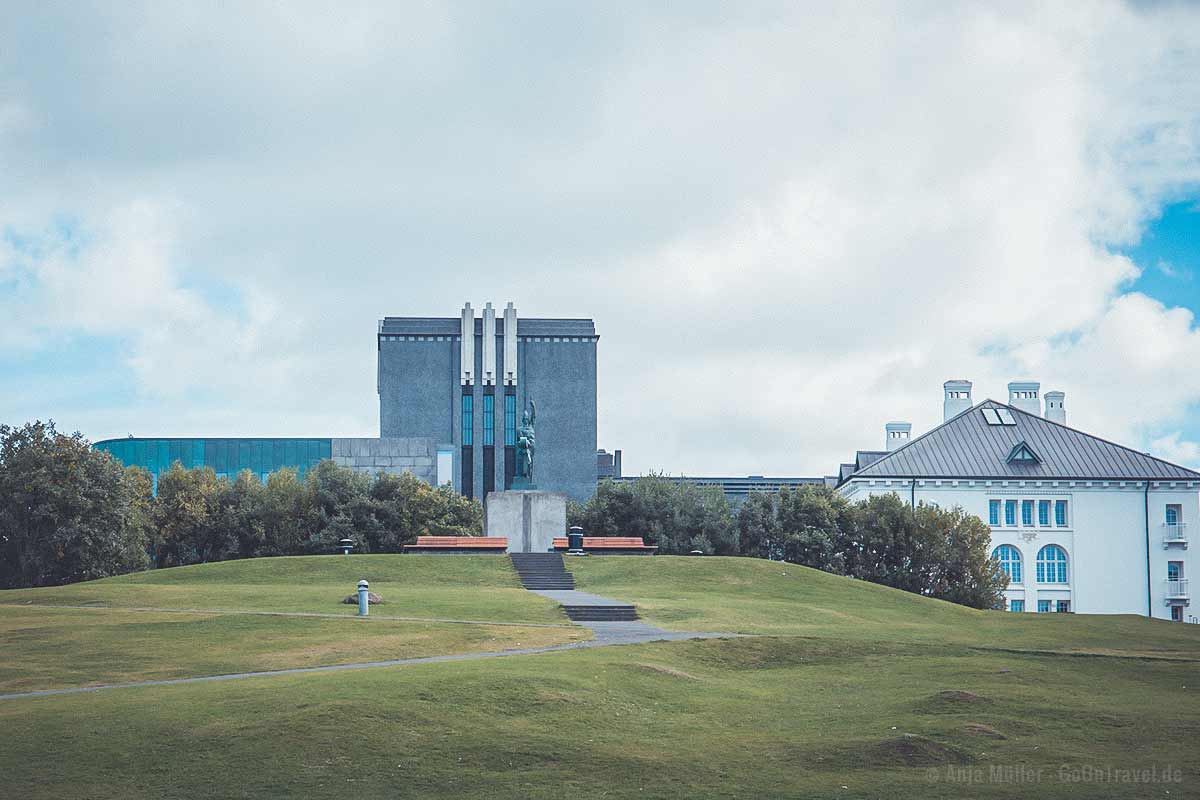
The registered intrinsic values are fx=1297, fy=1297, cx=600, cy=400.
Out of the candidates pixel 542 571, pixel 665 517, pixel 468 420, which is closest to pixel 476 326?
pixel 468 420

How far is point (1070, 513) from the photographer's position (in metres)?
88.0

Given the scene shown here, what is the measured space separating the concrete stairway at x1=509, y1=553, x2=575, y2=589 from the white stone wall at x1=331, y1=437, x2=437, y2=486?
54777mm

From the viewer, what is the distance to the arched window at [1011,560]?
86.3m

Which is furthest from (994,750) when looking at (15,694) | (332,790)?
(15,694)

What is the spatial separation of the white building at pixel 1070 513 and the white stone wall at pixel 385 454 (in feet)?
128

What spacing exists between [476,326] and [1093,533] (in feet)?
215

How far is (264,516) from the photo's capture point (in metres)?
76.8

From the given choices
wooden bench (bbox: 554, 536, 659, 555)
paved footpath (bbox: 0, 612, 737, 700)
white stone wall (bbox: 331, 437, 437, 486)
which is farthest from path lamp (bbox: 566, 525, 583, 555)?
white stone wall (bbox: 331, 437, 437, 486)

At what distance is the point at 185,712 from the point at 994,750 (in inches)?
550

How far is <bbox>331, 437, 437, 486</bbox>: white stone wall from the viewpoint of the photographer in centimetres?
11169

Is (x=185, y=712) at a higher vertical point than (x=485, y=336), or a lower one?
lower

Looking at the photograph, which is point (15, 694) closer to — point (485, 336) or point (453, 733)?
point (453, 733)

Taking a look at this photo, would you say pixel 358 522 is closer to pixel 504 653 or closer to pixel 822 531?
pixel 822 531

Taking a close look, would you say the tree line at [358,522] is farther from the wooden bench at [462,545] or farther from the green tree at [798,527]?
the wooden bench at [462,545]
